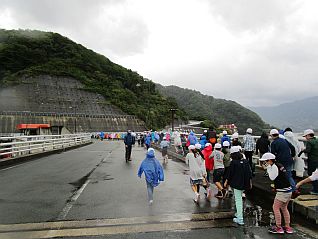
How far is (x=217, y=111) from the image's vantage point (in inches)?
5271

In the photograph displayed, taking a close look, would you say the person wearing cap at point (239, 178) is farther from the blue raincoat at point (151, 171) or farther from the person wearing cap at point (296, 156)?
the person wearing cap at point (296, 156)

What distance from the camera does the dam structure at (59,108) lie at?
64688 mm

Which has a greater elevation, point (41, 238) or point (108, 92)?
point (108, 92)

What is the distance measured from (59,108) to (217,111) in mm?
78986

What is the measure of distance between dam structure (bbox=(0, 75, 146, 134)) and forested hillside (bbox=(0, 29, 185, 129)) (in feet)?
11.5

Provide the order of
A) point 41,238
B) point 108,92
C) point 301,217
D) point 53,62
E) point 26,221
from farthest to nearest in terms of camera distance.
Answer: point 53,62 < point 108,92 < point 301,217 < point 26,221 < point 41,238

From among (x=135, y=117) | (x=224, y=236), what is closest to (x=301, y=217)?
(x=224, y=236)

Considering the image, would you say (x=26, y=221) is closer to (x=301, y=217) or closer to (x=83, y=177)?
(x=83, y=177)

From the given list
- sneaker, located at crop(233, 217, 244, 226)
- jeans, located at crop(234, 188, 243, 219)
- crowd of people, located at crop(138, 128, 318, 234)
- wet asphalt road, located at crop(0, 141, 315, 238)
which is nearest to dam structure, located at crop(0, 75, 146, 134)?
wet asphalt road, located at crop(0, 141, 315, 238)

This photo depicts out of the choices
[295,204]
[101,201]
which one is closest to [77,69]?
[101,201]

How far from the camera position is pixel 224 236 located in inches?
196

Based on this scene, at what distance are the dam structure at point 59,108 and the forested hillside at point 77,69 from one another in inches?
138

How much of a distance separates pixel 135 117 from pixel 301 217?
243 ft

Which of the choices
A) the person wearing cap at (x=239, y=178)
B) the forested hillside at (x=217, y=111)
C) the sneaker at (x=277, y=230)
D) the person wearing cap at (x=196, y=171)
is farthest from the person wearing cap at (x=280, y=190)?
the forested hillside at (x=217, y=111)
